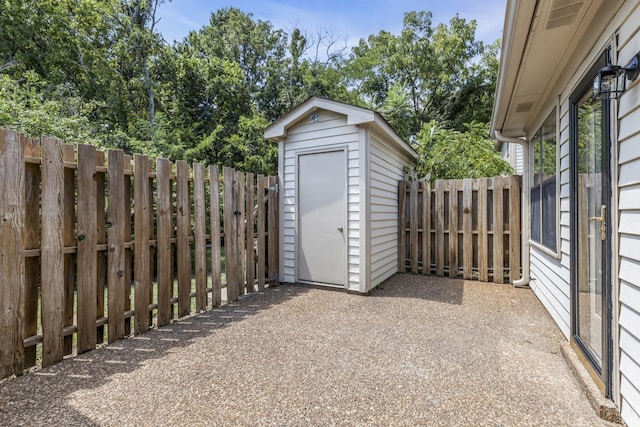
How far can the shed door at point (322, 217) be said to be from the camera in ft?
15.7

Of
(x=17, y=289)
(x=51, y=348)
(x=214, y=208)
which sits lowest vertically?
(x=51, y=348)

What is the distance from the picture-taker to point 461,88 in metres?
16.3

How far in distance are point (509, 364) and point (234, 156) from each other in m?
11.8

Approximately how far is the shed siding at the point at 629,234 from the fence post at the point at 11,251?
3.90m

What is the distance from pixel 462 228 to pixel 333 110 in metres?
3.17

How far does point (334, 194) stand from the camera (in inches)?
191

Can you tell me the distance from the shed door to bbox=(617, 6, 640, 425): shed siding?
10.8ft

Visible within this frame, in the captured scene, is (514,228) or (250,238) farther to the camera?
(514,228)

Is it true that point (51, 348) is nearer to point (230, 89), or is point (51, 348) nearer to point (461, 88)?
point (230, 89)

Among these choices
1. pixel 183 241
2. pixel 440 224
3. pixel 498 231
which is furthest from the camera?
pixel 440 224

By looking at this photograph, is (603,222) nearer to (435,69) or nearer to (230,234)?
(230,234)

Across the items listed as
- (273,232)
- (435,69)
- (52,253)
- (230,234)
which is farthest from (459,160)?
(435,69)

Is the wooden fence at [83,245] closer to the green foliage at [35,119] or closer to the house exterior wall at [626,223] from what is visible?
the house exterior wall at [626,223]

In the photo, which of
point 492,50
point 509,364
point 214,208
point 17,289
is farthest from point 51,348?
point 492,50
